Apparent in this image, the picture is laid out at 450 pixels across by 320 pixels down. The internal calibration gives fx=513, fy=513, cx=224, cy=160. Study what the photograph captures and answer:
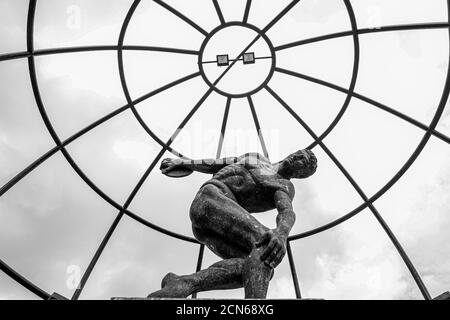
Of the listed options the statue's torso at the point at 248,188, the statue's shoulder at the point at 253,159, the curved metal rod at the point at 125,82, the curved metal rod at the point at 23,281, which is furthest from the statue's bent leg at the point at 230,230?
the curved metal rod at the point at 125,82

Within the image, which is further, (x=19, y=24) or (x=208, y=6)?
(x=208, y=6)

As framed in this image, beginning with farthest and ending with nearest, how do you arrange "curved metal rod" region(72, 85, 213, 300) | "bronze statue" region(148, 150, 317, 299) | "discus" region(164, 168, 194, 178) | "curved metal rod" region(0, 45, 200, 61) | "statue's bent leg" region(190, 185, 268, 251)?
1. "curved metal rod" region(72, 85, 213, 300)
2. "curved metal rod" region(0, 45, 200, 61)
3. "discus" region(164, 168, 194, 178)
4. "statue's bent leg" region(190, 185, 268, 251)
5. "bronze statue" region(148, 150, 317, 299)

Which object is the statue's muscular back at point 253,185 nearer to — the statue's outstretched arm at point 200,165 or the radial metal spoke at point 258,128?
the statue's outstretched arm at point 200,165

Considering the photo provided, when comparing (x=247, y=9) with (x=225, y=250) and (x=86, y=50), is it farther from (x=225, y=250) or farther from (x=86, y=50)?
(x=225, y=250)

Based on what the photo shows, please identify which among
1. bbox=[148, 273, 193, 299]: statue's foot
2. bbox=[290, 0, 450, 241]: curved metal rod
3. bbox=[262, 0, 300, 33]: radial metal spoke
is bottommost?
bbox=[148, 273, 193, 299]: statue's foot

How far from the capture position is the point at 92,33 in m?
13.1

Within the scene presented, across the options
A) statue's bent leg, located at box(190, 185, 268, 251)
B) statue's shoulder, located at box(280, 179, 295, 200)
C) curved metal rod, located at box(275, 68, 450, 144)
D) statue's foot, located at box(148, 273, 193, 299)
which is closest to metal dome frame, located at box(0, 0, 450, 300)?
curved metal rod, located at box(275, 68, 450, 144)

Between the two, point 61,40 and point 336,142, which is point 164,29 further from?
point 336,142

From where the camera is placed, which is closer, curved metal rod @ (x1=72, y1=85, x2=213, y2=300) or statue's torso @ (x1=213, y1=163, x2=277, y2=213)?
statue's torso @ (x1=213, y1=163, x2=277, y2=213)

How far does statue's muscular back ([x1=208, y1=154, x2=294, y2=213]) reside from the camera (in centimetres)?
873

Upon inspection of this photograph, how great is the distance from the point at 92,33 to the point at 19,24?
1.76 metres

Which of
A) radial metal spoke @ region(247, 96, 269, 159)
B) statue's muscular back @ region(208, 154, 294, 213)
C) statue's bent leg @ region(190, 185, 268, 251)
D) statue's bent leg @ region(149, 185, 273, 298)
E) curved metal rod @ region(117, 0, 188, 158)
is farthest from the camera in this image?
radial metal spoke @ region(247, 96, 269, 159)

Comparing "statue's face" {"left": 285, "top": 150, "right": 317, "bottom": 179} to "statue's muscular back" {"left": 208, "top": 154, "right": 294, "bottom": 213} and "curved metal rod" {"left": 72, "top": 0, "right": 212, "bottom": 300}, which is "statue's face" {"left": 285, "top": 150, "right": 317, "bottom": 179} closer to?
"statue's muscular back" {"left": 208, "top": 154, "right": 294, "bottom": 213}
